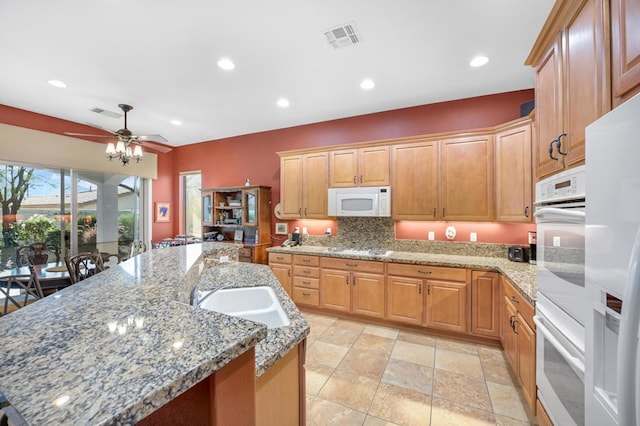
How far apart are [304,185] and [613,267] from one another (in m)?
3.51

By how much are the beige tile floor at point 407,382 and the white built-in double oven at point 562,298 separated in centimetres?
59

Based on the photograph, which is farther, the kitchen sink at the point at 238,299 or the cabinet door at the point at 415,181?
the cabinet door at the point at 415,181

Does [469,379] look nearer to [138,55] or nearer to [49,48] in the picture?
[138,55]

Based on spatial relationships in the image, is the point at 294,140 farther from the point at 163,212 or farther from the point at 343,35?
the point at 163,212

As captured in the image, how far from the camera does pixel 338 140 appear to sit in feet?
13.9

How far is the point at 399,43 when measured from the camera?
2355 mm

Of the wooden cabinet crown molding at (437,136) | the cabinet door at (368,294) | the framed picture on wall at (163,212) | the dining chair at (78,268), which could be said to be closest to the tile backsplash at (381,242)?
the cabinet door at (368,294)

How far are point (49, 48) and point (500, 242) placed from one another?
5028mm

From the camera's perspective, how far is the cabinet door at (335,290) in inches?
138

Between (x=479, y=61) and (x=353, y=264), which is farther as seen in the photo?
(x=353, y=264)

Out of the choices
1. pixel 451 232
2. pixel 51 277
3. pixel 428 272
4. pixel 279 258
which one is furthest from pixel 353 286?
pixel 51 277

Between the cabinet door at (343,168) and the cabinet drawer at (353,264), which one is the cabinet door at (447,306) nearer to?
the cabinet drawer at (353,264)

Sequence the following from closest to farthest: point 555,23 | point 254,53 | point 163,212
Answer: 1. point 555,23
2. point 254,53
3. point 163,212

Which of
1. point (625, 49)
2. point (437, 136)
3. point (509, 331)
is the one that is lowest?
point (509, 331)
